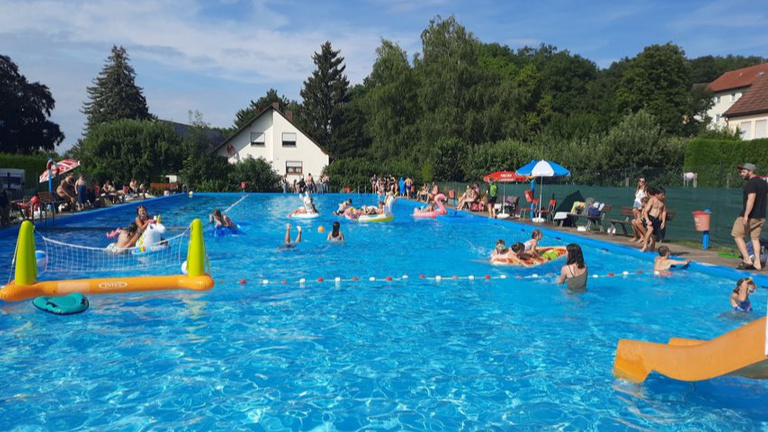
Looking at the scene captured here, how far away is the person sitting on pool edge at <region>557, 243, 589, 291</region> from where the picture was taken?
985 cm

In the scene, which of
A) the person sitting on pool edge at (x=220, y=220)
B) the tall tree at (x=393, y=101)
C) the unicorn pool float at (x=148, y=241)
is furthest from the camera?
the tall tree at (x=393, y=101)

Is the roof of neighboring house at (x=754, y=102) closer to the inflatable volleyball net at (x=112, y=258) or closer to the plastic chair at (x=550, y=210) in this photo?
the plastic chair at (x=550, y=210)

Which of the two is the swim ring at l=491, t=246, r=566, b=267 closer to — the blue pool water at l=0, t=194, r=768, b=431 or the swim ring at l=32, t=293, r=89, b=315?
the blue pool water at l=0, t=194, r=768, b=431

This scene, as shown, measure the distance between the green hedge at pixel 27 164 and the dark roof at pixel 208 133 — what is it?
11.2m

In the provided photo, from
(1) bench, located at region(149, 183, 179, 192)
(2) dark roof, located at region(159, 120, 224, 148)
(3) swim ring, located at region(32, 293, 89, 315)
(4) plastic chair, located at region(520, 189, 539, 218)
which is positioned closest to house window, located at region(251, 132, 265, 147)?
(2) dark roof, located at region(159, 120, 224, 148)

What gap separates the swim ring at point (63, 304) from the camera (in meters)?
8.30

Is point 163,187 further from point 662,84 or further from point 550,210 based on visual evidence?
point 662,84

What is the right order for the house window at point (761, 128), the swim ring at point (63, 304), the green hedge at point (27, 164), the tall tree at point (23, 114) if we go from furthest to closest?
1. the tall tree at point (23, 114)
2. the house window at point (761, 128)
3. the green hedge at point (27, 164)
4. the swim ring at point (63, 304)

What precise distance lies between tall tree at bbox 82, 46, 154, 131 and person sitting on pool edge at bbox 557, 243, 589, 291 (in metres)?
63.8

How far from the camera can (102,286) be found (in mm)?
9500

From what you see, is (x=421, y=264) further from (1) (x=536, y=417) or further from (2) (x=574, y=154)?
(2) (x=574, y=154)

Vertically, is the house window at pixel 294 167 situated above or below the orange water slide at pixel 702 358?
above

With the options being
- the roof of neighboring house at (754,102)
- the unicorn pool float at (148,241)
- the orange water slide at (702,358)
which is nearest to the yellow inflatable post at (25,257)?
the unicorn pool float at (148,241)

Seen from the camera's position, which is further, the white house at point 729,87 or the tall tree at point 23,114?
the white house at point 729,87
